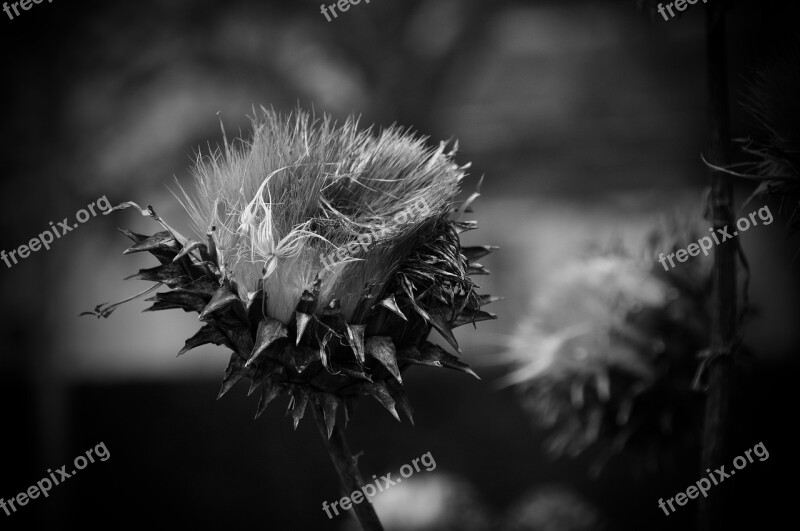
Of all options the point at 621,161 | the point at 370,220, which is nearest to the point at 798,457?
the point at 370,220

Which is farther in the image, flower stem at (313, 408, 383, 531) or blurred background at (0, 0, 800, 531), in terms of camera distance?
blurred background at (0, 0, 800, 531)

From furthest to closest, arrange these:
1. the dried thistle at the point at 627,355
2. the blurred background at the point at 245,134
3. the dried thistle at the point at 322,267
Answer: the blurred background at the point at 245,134, the dried thistle at the point at 627,355, the dried thistle at the point at 322,267

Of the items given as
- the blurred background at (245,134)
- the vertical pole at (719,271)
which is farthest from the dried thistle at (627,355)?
the blurred background at (245,134)

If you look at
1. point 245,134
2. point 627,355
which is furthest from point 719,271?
point 245,134

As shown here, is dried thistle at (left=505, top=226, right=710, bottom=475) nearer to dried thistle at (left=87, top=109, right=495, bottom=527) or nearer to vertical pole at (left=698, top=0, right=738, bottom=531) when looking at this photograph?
vertical pole at (left=698, top=0, right=738, bottom=531)

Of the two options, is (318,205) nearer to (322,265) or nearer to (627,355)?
(322,265)

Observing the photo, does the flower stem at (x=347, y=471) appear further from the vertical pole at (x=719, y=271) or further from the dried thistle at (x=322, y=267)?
the vertical pole at (x=719, y=271)

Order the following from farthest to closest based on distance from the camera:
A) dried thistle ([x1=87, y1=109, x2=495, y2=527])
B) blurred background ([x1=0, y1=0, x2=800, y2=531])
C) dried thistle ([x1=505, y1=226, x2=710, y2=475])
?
blurred background ([x1=0, y1=0, x2=800, y2=531]) → dried thistle ([x1=505, y1=226, x2=710, y2=475]) → dried thistle ([x1=87, y1=109, x2=495, y2=527])

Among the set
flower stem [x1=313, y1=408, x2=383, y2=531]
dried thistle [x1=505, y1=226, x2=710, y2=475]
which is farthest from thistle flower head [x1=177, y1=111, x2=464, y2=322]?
dried thistle [x1=505, y1=226, x2=710, y2=475]

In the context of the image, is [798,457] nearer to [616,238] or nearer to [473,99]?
[616,238]
